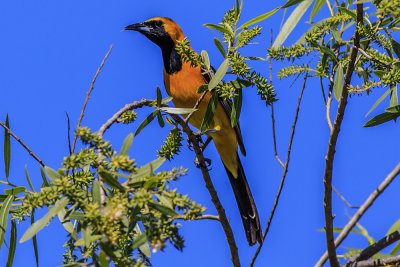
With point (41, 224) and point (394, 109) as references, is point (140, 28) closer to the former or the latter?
point (394, 109)

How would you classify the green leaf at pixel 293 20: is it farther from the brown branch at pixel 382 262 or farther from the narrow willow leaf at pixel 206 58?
the brown branch at pixel 382 262

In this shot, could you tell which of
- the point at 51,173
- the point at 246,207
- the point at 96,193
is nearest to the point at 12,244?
the point at 51,173

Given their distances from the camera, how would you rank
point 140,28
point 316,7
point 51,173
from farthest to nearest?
point 140,28
point 316,7
point 51,173

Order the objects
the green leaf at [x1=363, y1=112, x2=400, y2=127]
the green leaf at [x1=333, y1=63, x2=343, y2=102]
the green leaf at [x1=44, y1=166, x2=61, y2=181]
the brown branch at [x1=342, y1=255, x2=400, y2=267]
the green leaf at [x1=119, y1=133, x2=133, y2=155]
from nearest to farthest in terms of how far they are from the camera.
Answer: the green leaf at [x1=119, y1=133, x2=133, y2=155]
the green leaf at [x1=44, y1=166, x2=61, y2=181]
the brown branch at [x1=342, y1=255, x2=400, y2=267]
the green leaf at [x1=363, y1=112, x2=400, y2=127]
the green leaf at [x1=333, y1=63, x2=343, y2=102]

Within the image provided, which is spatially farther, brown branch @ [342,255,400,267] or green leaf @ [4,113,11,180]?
green leaf @ [4,113,11,180]

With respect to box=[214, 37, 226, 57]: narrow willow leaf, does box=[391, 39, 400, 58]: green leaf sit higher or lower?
lower

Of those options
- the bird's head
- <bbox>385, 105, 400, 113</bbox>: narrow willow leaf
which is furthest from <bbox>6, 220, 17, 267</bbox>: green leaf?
the bird's head

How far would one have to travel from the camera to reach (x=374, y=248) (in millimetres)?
2051

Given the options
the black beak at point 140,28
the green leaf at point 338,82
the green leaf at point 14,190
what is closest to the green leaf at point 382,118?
the green leaf at point 338,82

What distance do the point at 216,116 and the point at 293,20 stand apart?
1822 mm

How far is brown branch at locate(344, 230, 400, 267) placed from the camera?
79.1 inches

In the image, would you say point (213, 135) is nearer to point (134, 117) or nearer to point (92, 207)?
point (134, 117)

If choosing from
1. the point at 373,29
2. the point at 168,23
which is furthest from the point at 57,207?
the point at 168,23

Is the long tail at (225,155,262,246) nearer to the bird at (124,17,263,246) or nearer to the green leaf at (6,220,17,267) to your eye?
the bird at (124,17,263,246)
